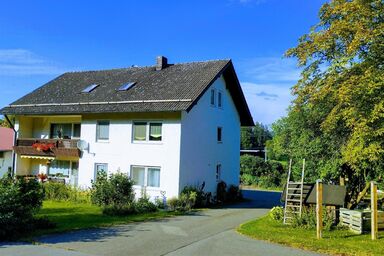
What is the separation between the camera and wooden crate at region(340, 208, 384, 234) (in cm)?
1588

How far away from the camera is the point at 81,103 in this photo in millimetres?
27250

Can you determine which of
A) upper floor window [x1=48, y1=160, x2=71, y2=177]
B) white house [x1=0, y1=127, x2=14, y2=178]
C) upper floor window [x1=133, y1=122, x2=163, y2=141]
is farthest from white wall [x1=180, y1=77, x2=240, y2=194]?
white house [x1=0, y1=127, x2=14, y2=178]

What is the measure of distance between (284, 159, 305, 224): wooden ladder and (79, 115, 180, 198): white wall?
23.8 ft

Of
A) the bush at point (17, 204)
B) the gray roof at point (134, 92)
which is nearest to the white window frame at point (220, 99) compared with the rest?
the gray roof at point (134, 92)

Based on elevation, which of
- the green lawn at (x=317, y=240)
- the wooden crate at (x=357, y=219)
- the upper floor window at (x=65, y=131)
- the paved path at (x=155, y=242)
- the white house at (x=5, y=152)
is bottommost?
the paved path at (x=155, y=242)

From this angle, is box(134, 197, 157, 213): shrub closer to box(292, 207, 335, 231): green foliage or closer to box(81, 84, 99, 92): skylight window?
box(292, 207, 335, 231): green foliage

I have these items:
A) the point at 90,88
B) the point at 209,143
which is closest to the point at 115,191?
the point at 209,143

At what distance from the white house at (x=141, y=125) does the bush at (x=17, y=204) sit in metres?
10.0

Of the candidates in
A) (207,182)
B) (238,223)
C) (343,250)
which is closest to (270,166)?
(207,182)

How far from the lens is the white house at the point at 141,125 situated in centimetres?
2433

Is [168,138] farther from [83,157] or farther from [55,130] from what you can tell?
[55,130]

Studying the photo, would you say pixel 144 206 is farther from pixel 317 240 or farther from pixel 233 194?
pixel 317 240

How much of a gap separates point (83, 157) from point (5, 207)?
1404 cm

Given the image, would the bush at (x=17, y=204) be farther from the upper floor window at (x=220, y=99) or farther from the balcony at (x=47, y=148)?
the upper floor window at (x=220, y=99)
